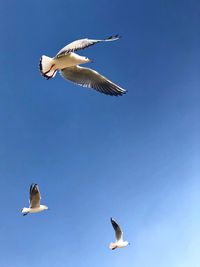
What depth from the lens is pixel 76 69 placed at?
8477 mm

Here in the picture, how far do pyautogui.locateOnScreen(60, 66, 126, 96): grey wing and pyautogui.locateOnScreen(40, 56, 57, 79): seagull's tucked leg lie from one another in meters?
0.87

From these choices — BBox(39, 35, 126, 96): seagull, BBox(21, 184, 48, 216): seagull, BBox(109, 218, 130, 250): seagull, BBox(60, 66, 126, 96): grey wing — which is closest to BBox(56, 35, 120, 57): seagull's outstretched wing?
BBox(39, 35, 126, 96): seagull

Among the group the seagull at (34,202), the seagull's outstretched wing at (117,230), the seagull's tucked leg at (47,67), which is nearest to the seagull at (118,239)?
the seagull's outstretched wing at (117,230)

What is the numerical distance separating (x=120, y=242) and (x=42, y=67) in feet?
26.8

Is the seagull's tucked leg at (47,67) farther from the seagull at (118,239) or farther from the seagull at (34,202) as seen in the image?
the seagull at (118,239)

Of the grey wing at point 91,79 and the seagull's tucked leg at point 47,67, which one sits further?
the grey wing at point 91,79

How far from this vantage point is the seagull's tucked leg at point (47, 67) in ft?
24.4

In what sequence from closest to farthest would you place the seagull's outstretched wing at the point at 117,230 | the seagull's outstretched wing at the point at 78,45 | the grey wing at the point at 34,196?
the seagull's outstretched wing at the point at 78,45 → the grey wing at the point at 34,196 → the seagull's outstretched wing at the point at 117,230

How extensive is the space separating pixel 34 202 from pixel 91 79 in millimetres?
4903

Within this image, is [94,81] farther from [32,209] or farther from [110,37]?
[32,209]

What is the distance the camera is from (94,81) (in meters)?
8.60

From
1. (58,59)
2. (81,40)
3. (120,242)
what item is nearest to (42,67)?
(58,59)

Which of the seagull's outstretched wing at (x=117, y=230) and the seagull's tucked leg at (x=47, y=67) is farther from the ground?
the seagull's outstretched wing at (x=117, y=230)

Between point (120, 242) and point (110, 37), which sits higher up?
point (120, 242)
